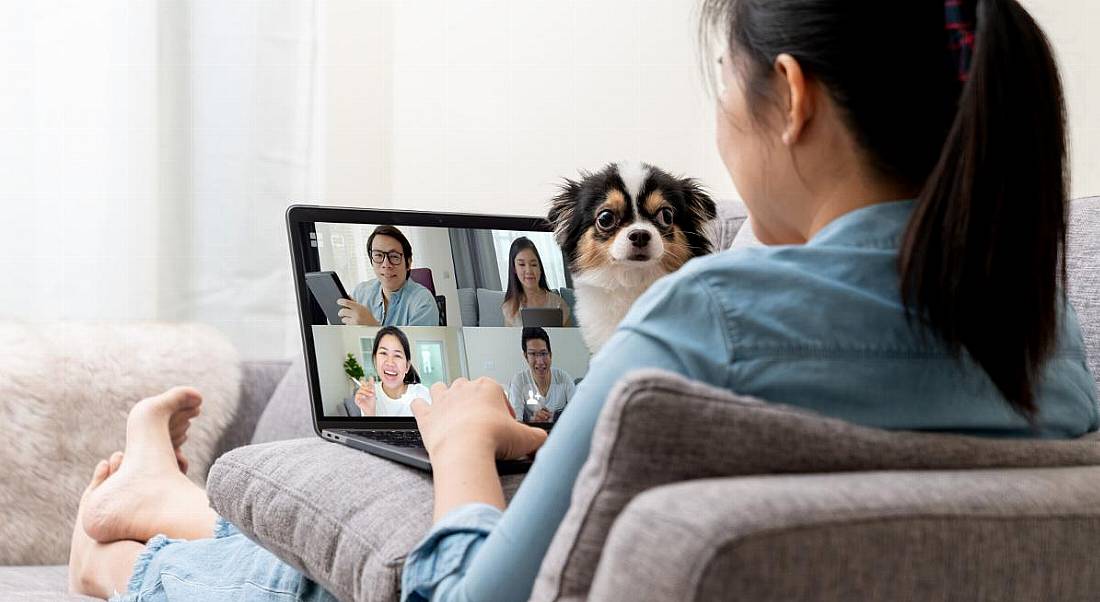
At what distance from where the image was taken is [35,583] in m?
1.56

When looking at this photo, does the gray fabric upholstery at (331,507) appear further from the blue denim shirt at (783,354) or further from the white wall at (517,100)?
the white wall at (517,100)

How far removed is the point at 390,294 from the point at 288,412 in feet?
2.70

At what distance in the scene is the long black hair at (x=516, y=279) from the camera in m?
1.22

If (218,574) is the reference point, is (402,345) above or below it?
above

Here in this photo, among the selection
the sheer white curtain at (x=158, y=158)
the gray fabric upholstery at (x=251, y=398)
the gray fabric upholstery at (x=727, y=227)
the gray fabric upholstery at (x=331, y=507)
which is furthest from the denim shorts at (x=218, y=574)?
the sheer white curtain at (x=158, y=158)

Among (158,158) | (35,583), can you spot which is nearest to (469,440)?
(35,583)

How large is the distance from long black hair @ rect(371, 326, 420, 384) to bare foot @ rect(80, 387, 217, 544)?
442 mm

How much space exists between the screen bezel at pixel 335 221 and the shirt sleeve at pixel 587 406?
0.50m

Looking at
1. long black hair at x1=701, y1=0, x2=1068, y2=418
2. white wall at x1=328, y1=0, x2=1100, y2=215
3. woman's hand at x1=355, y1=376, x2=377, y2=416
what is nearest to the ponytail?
long black hair at x1=701, y1=0, x2=1068, y2=418

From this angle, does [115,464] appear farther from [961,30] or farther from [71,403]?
[961,30]

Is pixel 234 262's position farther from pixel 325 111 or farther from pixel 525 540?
pixel 525 540

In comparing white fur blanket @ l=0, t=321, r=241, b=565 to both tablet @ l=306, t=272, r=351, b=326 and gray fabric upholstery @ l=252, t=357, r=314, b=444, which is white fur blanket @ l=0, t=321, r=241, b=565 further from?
tablet @ l=306, t=272, r=351, b=326

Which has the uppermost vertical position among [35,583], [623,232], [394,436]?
[623,232]

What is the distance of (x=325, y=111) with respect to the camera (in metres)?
2.59
